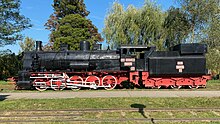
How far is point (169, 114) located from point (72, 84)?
8983 mm

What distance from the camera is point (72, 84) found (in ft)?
54.0

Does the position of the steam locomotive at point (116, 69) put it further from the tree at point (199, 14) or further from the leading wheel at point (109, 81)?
the tree at point (199, 14)

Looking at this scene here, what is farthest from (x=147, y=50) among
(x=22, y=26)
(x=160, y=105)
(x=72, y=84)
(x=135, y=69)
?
(x=22, y=26)

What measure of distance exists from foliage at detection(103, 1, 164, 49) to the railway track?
69.6 feet

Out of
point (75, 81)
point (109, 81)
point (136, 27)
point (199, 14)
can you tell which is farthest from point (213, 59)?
point (75, 81)

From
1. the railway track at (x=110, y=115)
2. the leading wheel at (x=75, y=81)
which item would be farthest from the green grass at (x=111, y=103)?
the leading wheel at (x=75, y=81)

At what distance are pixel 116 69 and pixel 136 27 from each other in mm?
14056

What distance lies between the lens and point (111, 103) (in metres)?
10.4

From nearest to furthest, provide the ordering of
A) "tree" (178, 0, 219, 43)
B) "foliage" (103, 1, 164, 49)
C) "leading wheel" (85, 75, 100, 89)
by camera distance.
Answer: "leading wheel" (85, 75, 100, 89) → "tree" (178, 0, 219, 43) → "foliage" (103, 1, 164, 49)

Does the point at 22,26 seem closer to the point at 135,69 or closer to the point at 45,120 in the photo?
the point at 135,69

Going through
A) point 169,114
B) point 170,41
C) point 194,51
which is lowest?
point 169,114

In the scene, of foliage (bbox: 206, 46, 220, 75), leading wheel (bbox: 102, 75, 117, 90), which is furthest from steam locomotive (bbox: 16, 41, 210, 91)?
foliage (bbox: 206, 46, 220, 75)

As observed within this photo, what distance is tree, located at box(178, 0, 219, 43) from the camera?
2780 cm

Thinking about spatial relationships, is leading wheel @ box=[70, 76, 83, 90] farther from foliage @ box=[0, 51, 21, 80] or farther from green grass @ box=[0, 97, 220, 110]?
foliage @ box=[0, 51, 21, 80]
